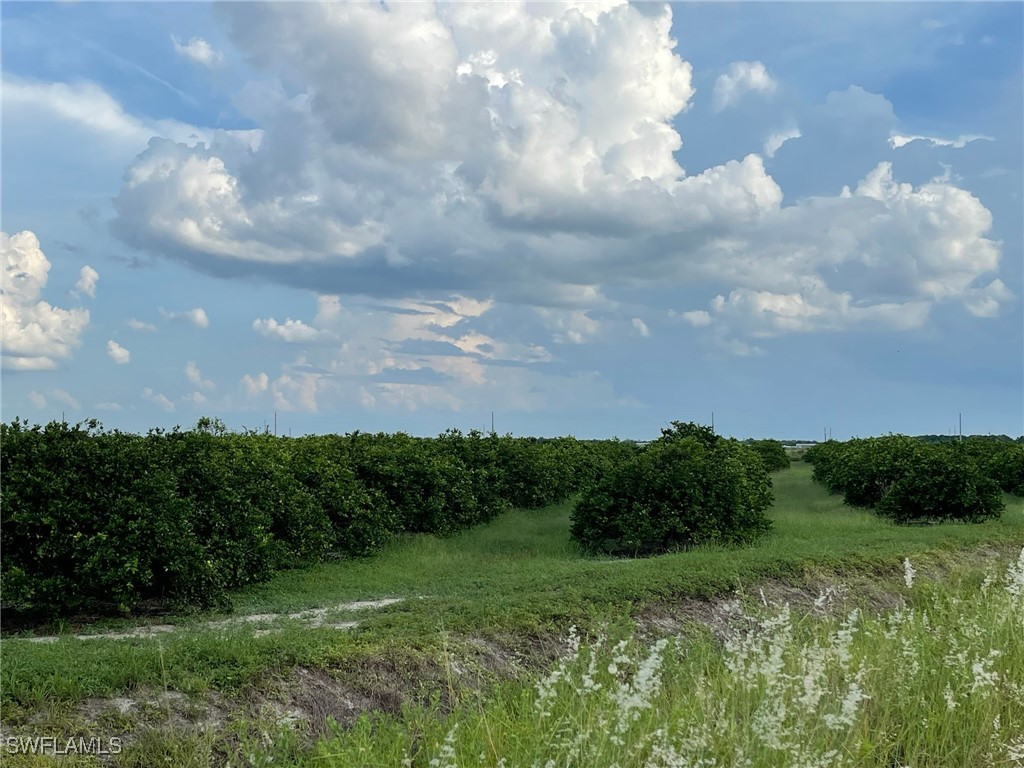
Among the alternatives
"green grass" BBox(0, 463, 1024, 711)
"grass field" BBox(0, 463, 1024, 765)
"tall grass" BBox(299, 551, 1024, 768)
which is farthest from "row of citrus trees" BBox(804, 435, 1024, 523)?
"tall grass" BBox(299, 551, 1024, 768)

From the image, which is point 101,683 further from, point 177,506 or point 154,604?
point 154,604

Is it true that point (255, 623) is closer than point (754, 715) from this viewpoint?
No

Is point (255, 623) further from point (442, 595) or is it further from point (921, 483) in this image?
point (921, 483)

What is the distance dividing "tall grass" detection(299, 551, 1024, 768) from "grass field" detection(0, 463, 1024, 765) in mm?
532

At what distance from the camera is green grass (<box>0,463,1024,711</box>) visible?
18.7 ft

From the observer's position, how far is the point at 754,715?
418 cm

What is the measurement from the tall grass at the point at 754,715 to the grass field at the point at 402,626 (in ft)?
1.75

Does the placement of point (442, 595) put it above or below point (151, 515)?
below

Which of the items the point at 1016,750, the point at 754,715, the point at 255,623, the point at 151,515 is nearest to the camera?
the point at 754,715

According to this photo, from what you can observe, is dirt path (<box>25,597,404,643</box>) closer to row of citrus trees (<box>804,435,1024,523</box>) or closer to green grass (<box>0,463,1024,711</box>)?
green grass (<box>0,463,1024,711</box>)

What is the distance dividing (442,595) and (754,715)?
5.89 meters

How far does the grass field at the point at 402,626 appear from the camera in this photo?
17.9 feet

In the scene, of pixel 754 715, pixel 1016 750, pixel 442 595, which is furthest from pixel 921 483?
pixel 754 715

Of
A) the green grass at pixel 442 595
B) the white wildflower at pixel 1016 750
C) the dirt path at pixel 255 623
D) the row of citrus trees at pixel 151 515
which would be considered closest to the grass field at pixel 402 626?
the green grass at pixel 442 595
